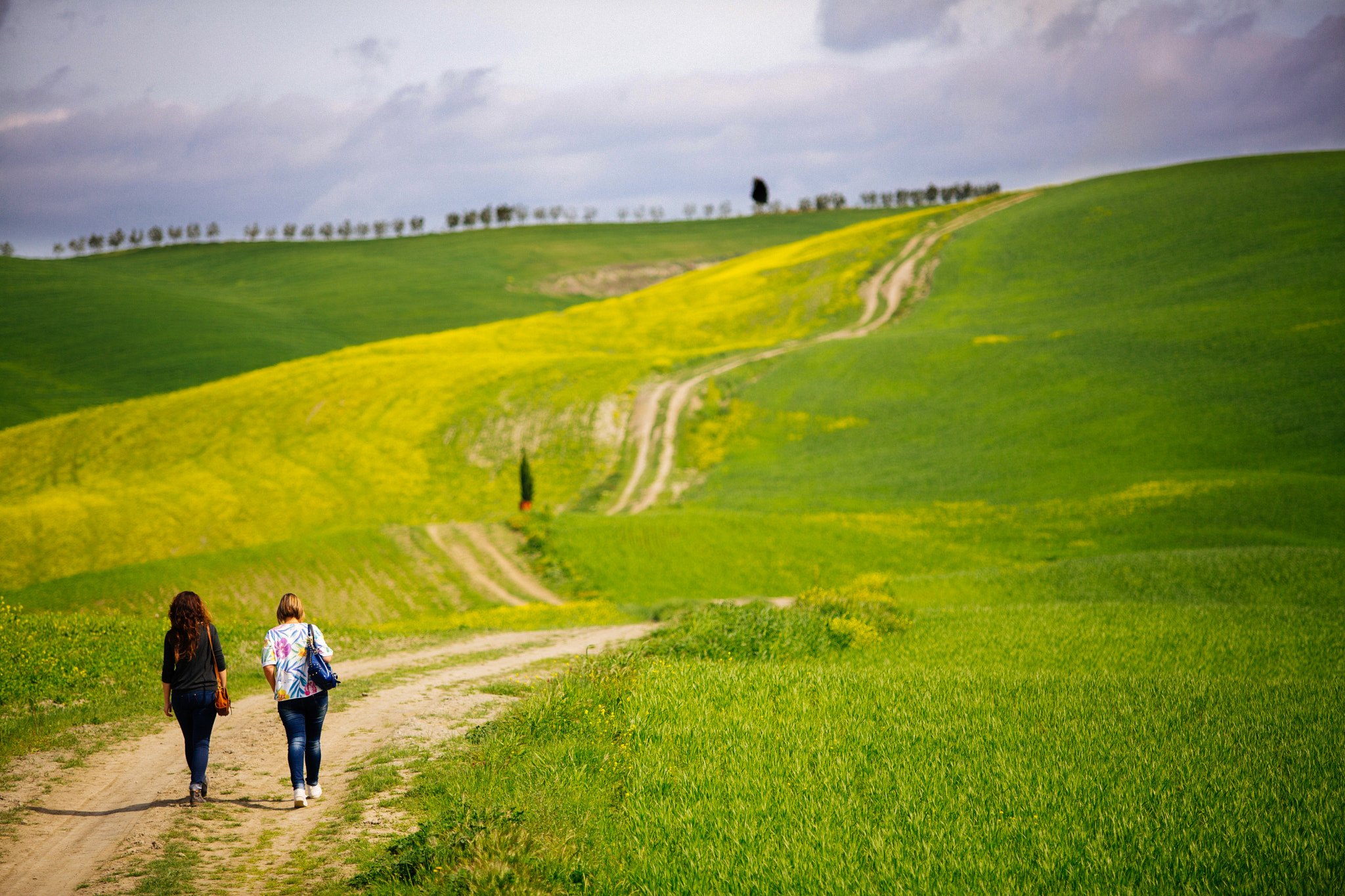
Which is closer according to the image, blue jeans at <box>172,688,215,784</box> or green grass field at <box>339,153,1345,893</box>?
green grass field at <box>339,153,1345,893</box>

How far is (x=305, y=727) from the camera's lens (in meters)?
10.8

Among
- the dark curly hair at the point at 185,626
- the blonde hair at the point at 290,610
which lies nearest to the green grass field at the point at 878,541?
the blonde hair at the point at 290,610

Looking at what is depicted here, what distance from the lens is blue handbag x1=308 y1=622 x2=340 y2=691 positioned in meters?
10.7

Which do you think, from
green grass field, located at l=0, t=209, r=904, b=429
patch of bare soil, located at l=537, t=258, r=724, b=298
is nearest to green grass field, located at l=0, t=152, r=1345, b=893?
green grass field, located at l=0, t=209, r=904, b=429

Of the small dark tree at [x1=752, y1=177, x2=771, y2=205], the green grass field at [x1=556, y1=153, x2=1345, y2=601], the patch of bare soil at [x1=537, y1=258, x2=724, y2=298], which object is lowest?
the green grass field at [x1=556, y1=153, x2=1345, y2=601]

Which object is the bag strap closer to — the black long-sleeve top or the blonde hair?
the black long-sleeve top

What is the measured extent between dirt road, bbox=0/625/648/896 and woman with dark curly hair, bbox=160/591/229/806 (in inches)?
30.5

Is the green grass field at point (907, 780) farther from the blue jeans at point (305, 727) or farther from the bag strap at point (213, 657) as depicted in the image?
the bag strap at point (213, 657)

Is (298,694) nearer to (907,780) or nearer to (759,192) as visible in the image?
(907,780)

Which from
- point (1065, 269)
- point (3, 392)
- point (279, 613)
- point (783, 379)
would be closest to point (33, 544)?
point (279, 613)

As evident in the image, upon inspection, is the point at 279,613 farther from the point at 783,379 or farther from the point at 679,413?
the point at 783,379

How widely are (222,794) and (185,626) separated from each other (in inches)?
92.3

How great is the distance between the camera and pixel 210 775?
1162cm

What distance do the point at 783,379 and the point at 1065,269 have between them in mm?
43248
